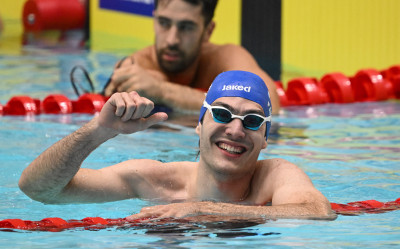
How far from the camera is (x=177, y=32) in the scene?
19.1 ft

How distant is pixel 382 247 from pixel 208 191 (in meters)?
0.96

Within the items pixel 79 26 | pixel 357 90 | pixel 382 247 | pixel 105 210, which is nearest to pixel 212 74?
pixel 357 90

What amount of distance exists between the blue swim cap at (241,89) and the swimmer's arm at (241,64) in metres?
2.08

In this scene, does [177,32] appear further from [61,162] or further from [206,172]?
[61,162]

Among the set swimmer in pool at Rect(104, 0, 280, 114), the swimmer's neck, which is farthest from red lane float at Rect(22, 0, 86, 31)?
the swimmer's neck

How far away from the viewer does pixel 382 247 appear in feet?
9.62

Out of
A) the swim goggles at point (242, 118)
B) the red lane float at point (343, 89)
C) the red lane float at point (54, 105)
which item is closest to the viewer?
the swim goggles at point (242, 118)

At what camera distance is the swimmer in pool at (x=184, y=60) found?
5727 millimetres

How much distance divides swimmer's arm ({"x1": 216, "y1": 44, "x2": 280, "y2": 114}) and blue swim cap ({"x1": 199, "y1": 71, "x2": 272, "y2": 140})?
2.08 metres

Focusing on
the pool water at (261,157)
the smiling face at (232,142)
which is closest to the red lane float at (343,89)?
the pool water at (261,157)

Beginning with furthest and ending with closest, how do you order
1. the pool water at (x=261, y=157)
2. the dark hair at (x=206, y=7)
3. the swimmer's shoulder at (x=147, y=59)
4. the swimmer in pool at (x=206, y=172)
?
1. the swimmer's shoulder at (x=147, y=59)
2. the dark hair at (x=206, y=7)
3. the swimmer in pool at (x=206, y=172)
4. the pool water at (x=261, y=157)

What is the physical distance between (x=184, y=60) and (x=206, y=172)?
97.6 inches

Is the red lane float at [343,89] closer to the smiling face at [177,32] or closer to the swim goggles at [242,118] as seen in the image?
the smiling face at [177,32]

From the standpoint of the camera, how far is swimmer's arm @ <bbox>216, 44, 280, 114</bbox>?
5.78 metres
